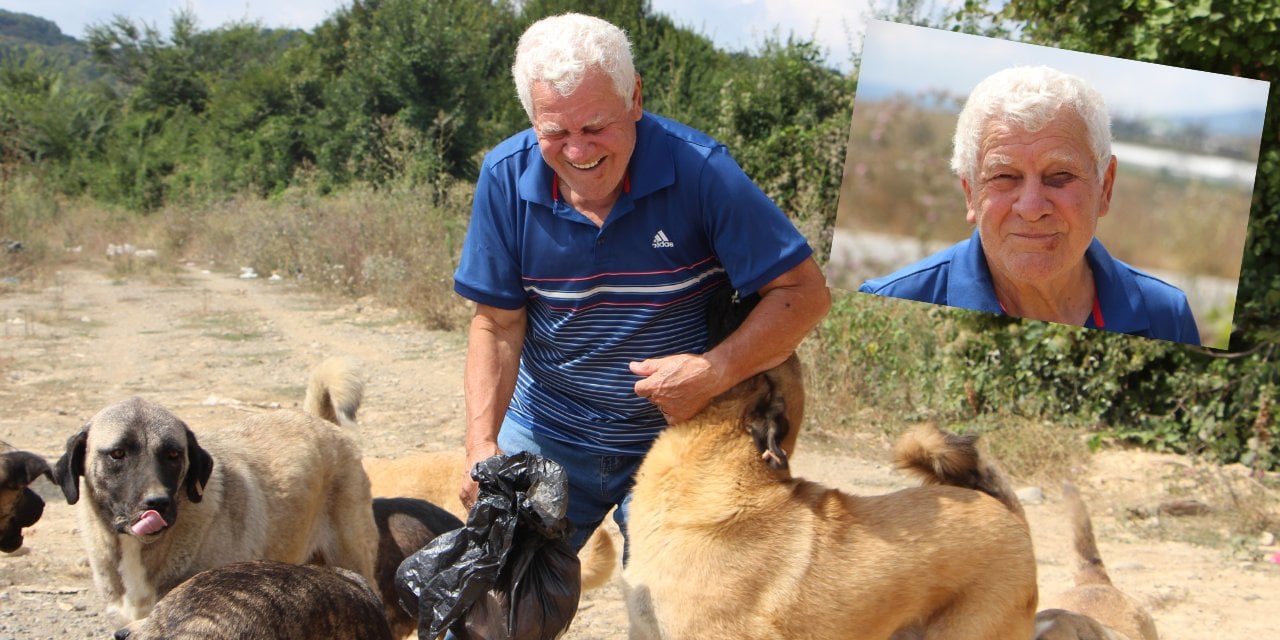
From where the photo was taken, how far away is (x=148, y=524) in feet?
13.1

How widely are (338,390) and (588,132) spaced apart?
2831mm

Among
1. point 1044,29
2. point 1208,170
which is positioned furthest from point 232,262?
point 1208,170

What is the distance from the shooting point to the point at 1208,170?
570 centimetres

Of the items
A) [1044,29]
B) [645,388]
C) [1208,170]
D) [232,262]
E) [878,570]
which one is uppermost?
[1044,29]

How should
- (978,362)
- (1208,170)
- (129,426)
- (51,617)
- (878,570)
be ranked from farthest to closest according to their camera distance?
(978,362) → (1208,170) → (51,617) → (129,426) → (878,570)

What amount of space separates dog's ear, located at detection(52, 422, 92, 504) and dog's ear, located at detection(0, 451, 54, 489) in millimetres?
408

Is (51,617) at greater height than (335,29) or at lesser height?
lesser

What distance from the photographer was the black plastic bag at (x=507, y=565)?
340 cm

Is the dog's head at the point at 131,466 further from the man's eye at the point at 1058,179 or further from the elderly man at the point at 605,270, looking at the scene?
the man's eye at the point at 1058,179

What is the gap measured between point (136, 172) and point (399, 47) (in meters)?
11.0

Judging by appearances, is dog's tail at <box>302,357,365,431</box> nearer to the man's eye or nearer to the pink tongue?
the pink tongue

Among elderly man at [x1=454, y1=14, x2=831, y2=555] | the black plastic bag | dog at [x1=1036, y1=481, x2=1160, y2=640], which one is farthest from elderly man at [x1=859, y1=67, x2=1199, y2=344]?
the black plastic bag

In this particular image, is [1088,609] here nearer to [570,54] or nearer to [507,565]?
[507,565]

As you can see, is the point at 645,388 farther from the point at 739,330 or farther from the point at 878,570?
the point at 878,570
